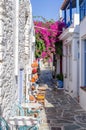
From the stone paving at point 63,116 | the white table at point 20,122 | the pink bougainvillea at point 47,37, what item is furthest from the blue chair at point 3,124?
the pink bougainvillea at point 47,37

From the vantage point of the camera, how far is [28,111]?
30.5 ft

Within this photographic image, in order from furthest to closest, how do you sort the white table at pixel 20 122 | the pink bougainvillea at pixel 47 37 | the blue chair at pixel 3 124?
the pink bougainvillea at pixel 47 37, the white table at pixel 20 122, the blue chair at pixel 3 124

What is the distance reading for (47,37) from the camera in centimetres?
2075

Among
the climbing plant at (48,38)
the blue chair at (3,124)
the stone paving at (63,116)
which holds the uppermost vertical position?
the climbing plant at (48,38)

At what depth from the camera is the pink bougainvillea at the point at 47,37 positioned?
2097 cm

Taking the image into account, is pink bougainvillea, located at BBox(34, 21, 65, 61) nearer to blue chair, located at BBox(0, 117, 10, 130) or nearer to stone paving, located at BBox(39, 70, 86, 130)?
stone paving, located at BBox(39, 70, 86, 130)

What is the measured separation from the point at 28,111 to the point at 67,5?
41.5ft

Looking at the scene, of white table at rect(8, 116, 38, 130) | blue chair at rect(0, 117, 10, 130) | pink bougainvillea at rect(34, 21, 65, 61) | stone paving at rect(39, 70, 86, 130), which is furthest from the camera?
pink bougainvillea at rect(34, 21, 65, 61)

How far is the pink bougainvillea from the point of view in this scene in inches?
826

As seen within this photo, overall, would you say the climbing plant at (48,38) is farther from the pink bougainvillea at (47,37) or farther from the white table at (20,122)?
the white table at (20,122)

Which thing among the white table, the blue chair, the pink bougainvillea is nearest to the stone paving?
the white table

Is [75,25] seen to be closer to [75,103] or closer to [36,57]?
[75,103]

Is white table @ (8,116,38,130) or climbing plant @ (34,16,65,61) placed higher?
climbing plant @ (34,16,65,61)

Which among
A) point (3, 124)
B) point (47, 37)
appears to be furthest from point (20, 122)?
point (47, 37)
